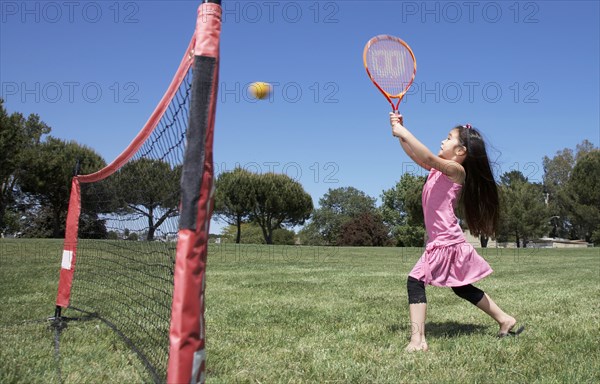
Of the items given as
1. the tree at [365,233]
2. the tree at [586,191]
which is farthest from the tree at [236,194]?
the tree at [586,191]

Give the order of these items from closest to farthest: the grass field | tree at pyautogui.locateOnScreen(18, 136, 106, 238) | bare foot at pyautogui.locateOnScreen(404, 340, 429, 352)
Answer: the grass field < bare foot at pyautogui.locateOnScreen(404, 340, 429, 352) < tree at pyautogui.locateOnScreen(18, 136, 106, 238)

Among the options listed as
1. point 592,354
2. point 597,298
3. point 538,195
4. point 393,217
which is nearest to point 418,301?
point 592,354

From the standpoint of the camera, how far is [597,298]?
7578 mm

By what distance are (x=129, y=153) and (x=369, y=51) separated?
2.49 meters

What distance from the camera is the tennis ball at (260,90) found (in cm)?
512

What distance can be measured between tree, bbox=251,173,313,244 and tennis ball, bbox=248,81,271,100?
49226mm

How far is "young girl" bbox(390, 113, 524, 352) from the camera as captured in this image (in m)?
4.32

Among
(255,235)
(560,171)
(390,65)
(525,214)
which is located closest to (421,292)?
(390,65)

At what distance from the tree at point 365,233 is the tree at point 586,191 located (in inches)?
773

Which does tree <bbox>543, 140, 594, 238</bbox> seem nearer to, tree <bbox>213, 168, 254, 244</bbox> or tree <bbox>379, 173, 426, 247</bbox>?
tree <bbox>379, 173, 426, 247</bbox>

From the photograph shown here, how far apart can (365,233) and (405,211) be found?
1121cm

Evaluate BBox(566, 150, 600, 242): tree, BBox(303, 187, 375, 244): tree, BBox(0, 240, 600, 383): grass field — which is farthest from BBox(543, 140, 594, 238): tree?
BBox(0, 240, 600, 383): grass field

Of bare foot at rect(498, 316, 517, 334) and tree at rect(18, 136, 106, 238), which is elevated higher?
tree at rect(18, 136, 106, 238)

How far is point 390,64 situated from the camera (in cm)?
528
